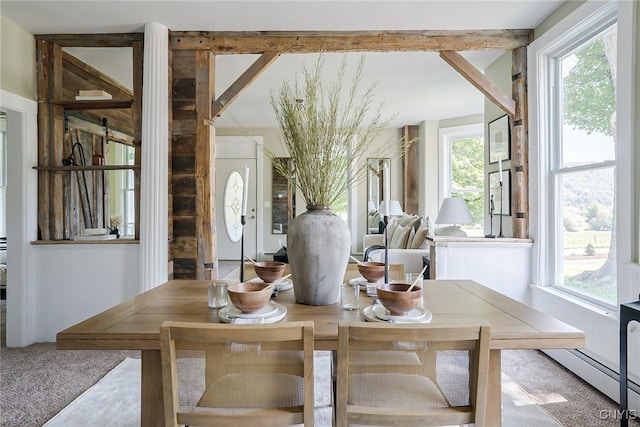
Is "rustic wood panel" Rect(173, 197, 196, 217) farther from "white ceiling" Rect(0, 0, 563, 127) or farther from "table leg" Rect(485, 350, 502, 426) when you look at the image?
"table leg" Rect(485, 350, 502, 426)

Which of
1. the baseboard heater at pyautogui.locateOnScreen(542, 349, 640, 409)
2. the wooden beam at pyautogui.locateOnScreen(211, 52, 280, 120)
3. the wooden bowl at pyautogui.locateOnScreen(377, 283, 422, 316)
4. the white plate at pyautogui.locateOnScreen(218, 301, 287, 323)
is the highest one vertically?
the wooden beam at pyautogui.locateOnScreen(211, 52, 280, 120)

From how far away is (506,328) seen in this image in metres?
1.12

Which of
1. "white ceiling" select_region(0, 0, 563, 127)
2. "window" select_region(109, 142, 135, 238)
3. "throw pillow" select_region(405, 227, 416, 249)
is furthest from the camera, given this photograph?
"window" select_region(109, 142, 135, 238)

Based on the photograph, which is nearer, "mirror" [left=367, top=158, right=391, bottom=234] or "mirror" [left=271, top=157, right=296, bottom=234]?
"mirror" [left=367, top=158, right=391, bottom=234]

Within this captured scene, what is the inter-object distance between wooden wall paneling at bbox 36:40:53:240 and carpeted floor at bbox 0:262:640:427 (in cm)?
102

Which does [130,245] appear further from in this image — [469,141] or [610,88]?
[469,141]

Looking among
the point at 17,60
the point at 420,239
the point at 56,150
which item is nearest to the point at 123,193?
the point at 56,150

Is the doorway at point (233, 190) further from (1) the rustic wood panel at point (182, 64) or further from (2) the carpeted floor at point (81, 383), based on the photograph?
(2) the carpeted floor at point (81, 383)

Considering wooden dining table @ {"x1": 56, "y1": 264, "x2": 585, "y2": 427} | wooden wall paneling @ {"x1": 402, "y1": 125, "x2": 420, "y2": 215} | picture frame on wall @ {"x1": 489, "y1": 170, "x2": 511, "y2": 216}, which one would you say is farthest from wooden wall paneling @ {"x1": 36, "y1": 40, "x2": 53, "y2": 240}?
wooden wall paneling @ {"x1": 402, "y1": 125, "x2": 420, "y2": 215}

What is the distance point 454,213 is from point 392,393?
2.94 meters

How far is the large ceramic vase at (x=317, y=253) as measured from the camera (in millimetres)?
1345

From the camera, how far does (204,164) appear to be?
302cm

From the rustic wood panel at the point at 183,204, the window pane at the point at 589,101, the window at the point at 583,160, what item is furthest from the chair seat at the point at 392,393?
the rustic wood panel at the point at 183,204

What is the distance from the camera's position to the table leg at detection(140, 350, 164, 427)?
44.1 inches
